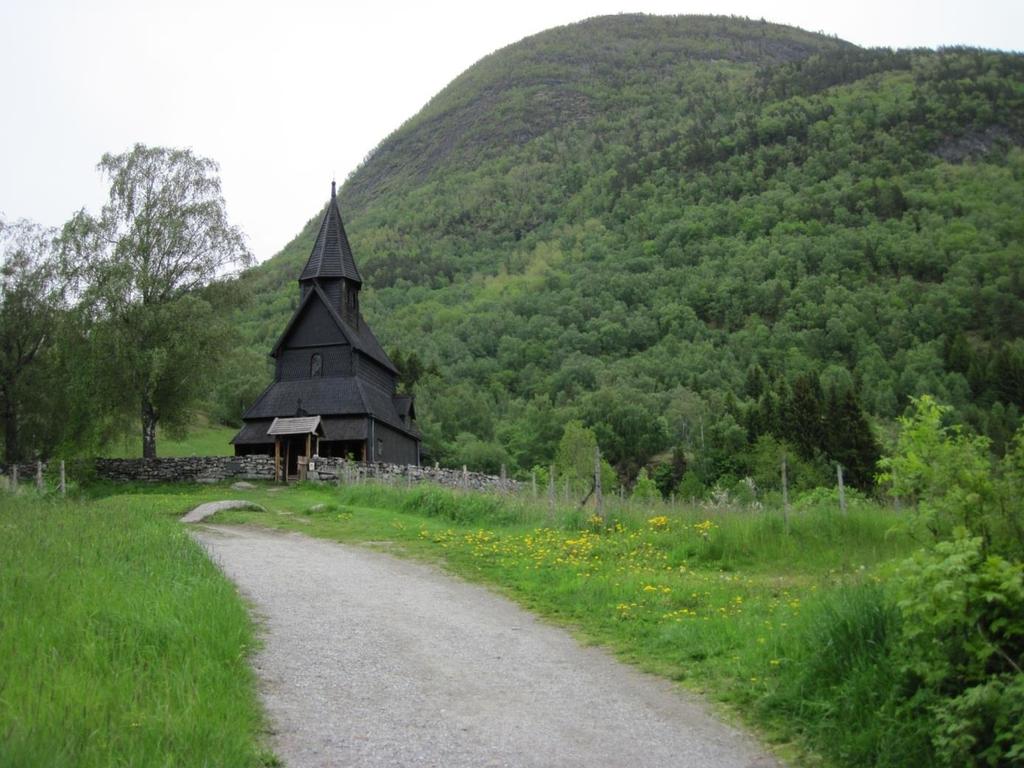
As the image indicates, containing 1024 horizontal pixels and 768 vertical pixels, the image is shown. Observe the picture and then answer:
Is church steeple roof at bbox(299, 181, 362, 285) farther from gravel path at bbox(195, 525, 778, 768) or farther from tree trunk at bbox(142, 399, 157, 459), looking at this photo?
gravel path at bbox(195, 525, 778, 768)

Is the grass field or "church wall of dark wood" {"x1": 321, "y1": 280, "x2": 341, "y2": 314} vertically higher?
"church wall of dark wood" {"x1": 321, "y1": 280, "x2": 341, "y2": 314}

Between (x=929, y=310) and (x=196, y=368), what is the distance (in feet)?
373

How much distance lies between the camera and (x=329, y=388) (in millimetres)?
41688

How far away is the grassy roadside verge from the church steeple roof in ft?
70.4

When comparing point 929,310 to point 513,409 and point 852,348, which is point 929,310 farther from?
point 513,409

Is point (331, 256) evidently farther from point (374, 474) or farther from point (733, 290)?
point (733, 290)

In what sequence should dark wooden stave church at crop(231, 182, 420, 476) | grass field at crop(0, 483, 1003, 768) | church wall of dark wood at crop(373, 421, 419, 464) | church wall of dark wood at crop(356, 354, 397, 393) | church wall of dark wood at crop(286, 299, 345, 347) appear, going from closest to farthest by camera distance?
1. grass field at crop(0, 483, 1003, 768)
2. dark wooden stave church at crop(231, 182, 420, 476)
3. church wall of dark wood at crop(373, 421, 419, 464)
4. church wall of dark wood at crop(286, 299, 345, 347)
5. church wall of dark wood at crop(356, 354, 397, 393)

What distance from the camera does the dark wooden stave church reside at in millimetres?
40156

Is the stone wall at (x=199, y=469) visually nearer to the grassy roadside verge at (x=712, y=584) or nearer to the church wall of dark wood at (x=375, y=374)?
the church wall of dark wood at (x=375, y=374)

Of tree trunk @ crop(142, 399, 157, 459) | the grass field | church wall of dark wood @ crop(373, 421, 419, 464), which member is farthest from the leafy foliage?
the grass field

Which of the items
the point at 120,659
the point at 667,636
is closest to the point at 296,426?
the point at 667,636

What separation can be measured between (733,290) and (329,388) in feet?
346

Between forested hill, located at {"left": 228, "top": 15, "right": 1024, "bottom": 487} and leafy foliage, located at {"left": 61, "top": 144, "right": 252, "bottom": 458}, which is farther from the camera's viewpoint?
forested hill, located at {"left": 228, "top": 15, "right": 1024, "bottom": 487}

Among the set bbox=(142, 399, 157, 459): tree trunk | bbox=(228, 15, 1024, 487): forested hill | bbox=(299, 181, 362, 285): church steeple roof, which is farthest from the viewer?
bbox=(228, 15, 1024, 487): forested hill
